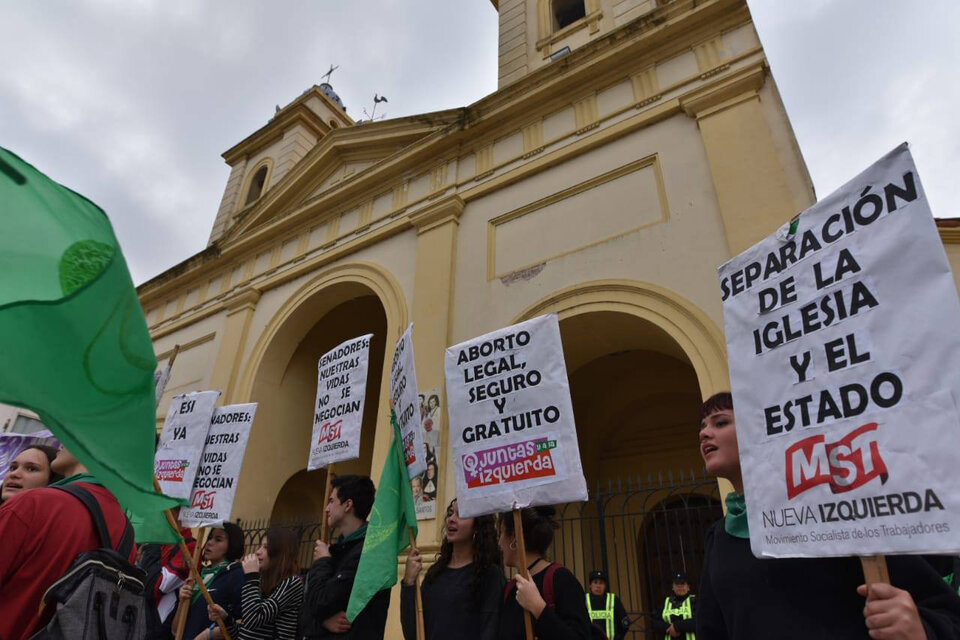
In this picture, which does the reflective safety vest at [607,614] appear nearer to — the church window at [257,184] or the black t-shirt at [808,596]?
the black t-shirt at [808,596]

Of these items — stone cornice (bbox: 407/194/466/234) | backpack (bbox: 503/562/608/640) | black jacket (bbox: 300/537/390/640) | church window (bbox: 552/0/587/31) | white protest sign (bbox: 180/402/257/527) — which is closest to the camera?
backpack (bbox: 503/562/608/640)

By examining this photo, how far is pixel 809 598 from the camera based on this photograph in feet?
5.90

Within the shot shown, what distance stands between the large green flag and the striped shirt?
2.41 m

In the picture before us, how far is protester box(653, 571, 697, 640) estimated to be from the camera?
595 cm

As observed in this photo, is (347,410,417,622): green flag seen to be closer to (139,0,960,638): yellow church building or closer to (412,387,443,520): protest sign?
(139,0,960,638): yellow church building

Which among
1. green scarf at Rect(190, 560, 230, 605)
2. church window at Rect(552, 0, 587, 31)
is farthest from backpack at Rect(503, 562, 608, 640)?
church window at Rect(552, 0, 587, 31)

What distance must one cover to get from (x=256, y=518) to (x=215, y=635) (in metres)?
6.68

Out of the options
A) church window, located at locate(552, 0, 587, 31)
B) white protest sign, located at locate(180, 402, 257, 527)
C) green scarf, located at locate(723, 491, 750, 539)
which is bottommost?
green scarf, located at locate(723, 491, 750, 539)

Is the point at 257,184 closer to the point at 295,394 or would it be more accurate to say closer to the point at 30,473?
the point at 295,394

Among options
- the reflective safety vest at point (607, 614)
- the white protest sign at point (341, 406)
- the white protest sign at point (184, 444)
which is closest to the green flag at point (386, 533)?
the white protest sign at point (341, 406)

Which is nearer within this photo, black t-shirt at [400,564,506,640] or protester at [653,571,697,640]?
black t-shirt at [400,564,506,640]

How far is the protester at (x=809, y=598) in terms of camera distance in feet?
4.95

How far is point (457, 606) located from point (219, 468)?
3492 mm

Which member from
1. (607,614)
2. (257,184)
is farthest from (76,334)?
(257,184)
